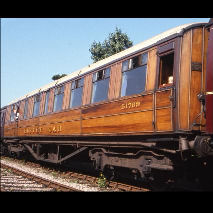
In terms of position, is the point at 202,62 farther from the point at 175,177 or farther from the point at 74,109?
the point at 74,109

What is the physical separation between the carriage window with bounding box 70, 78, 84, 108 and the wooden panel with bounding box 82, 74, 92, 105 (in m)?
0.25

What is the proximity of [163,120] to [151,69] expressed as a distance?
1.33 m

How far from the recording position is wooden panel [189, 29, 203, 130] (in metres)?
5.83

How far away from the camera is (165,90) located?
249 inches

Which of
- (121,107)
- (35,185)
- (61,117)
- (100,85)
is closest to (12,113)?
(61,117)

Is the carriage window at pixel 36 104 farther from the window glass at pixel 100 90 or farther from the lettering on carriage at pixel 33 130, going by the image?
the window glass at pixel 100 90

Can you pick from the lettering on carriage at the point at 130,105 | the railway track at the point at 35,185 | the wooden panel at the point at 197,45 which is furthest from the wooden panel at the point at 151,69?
the railway track at the point at 35,185

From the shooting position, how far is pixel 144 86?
23.0 feet

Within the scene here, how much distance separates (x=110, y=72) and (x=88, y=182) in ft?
12.0

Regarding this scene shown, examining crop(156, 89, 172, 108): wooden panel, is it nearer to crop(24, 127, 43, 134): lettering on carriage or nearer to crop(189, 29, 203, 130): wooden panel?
crop(189, 29, 203, 130): wooden panel

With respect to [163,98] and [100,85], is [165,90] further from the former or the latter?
[100,85]

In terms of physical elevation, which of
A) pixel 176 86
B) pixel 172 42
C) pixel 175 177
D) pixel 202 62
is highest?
pixel 172 42

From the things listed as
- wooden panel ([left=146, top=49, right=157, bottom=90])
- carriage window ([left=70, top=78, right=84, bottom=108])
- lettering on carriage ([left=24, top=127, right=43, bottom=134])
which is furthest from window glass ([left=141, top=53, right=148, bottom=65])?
lettering on carriage ([left=24, top=127, right=43, bottom=134])
